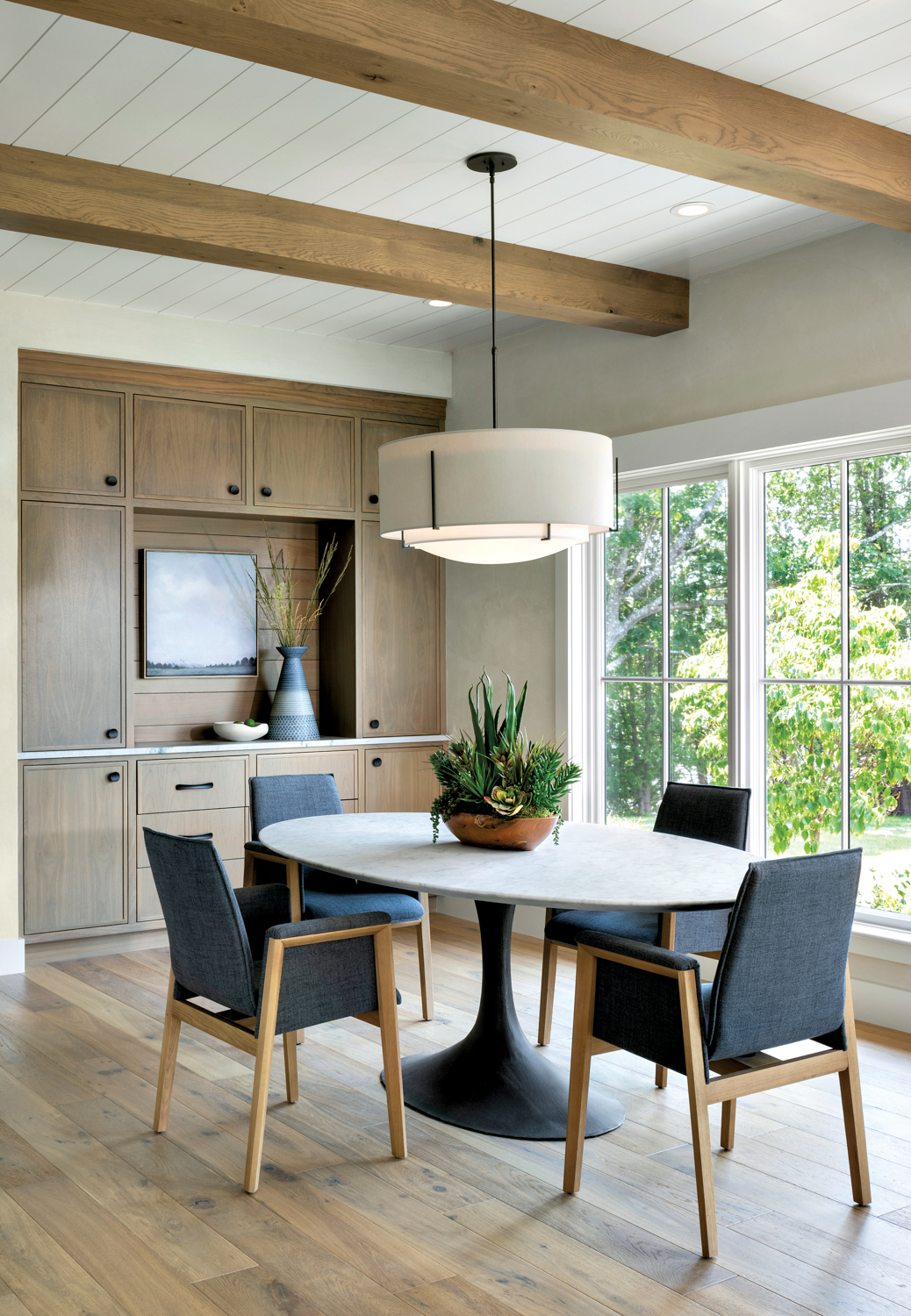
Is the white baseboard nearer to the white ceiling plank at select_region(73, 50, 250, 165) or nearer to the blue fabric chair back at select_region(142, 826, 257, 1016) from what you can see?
the blue fabric chair back at select_region(142, 826, 257, 1016)

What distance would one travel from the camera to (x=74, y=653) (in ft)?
16.0

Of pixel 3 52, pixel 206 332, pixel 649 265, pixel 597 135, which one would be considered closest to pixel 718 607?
pixel 649 265

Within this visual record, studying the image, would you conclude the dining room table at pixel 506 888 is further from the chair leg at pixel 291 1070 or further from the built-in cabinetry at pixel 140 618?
the built-in cabinetry at pixel 140 618

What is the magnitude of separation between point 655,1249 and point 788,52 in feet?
8.82

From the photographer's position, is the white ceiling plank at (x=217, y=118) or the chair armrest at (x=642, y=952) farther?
the white ceiling plank at (x=217, y=118)

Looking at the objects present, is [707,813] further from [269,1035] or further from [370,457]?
[370,457]

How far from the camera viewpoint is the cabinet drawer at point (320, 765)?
5.29 meters

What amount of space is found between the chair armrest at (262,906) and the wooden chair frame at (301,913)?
0.07 meters

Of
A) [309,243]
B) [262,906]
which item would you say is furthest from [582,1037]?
[309,243]

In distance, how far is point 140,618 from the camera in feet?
17.4

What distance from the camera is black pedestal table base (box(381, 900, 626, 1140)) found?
10.0 feet

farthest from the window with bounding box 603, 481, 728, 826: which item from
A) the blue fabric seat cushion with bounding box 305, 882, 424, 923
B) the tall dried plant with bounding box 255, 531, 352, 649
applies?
the tall dried plant with bounding box 255, 531, 352, 649

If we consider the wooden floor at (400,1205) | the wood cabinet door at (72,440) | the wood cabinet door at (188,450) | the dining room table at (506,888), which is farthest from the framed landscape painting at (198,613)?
the wooden floor at (400,1205)

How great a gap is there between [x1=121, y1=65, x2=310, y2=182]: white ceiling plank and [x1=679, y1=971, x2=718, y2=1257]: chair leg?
2.30 m
